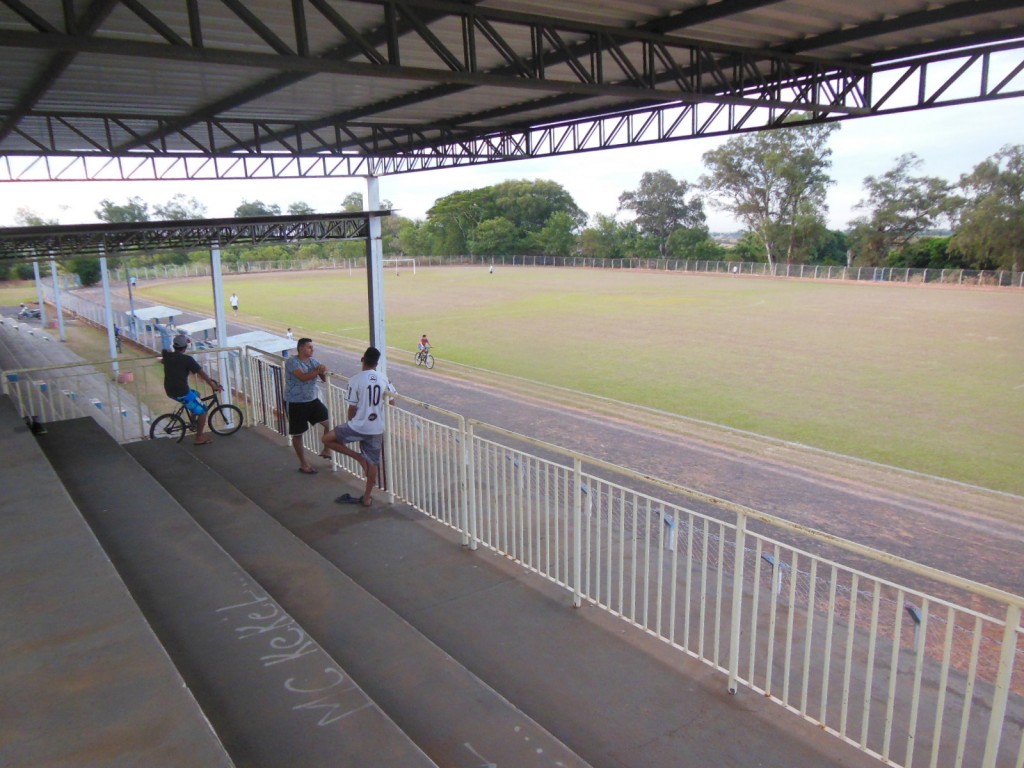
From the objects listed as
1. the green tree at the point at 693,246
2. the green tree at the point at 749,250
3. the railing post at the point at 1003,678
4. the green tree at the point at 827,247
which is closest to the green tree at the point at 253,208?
the green tree at the point at 693,246

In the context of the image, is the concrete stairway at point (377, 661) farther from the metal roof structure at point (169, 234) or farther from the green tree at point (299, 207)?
the green tree at point (299, 207)

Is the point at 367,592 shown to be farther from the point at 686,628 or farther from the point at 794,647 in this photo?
the point at 794,647

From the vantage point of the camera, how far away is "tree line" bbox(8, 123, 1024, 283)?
57.3m

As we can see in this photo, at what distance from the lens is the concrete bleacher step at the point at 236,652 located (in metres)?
3.01

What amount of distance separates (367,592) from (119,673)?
191 centimetres

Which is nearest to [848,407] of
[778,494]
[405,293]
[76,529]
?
[778,494]

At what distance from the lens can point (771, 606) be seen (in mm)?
4441

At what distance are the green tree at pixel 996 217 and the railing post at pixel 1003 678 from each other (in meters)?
64.4

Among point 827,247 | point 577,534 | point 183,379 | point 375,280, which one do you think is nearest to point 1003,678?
point 577,534

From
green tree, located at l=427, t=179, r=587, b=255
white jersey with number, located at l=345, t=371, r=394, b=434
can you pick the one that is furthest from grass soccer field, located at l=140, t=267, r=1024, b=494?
green tree, located at l=427, t=179, r=587, b=255

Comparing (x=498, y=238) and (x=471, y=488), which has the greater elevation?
(x=498, y=238)

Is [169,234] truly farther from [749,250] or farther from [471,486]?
[749,250]

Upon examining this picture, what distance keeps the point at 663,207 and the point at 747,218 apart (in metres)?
12.2

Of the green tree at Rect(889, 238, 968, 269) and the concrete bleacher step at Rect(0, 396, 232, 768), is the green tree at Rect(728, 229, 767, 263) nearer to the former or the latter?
the green tree at Rect(889, 238, 968, 269)
